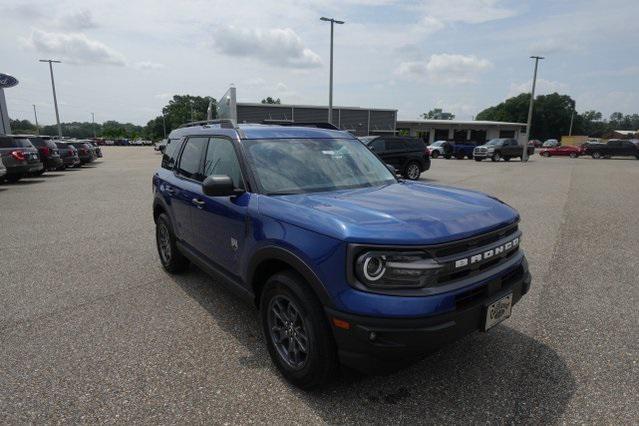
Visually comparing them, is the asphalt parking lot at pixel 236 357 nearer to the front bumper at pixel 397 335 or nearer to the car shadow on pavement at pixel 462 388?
the car shadow on pavement at pixel 462 388

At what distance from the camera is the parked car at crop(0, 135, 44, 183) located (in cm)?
1440

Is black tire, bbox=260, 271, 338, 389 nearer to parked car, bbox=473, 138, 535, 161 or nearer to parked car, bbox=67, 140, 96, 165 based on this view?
parked car, bbox=67, 140, 96, 165

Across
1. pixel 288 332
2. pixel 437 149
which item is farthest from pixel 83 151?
pixel 437 149

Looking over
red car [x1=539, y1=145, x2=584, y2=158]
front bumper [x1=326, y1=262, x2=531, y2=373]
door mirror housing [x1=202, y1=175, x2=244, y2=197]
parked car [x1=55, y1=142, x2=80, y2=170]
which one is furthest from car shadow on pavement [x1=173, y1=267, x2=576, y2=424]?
red car [x1=539, y1=145, x2=584, y2=158]

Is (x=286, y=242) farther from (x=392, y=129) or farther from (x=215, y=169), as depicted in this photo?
(x=392, y=129)

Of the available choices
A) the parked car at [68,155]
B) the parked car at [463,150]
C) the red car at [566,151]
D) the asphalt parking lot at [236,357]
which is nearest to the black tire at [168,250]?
the asphalt parking lot at [236,357]

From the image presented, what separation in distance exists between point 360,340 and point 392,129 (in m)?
60.8

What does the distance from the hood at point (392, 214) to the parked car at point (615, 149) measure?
41.0m

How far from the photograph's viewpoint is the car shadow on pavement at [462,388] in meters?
2.55

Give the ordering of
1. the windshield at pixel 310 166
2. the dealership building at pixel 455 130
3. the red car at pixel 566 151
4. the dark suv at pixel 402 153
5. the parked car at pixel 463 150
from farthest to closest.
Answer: the dealership building at pixel 455 130 < the red car at pixel 566 151 < the parked car at pixel 463 150 < the dark suv at pixel 402 153 < the windshield at pixel 310 166

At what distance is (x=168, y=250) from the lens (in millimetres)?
5027

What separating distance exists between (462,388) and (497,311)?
0.61 meters

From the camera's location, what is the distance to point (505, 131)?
68.6m

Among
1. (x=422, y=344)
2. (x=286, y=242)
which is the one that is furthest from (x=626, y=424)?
(x=286, y=242)
